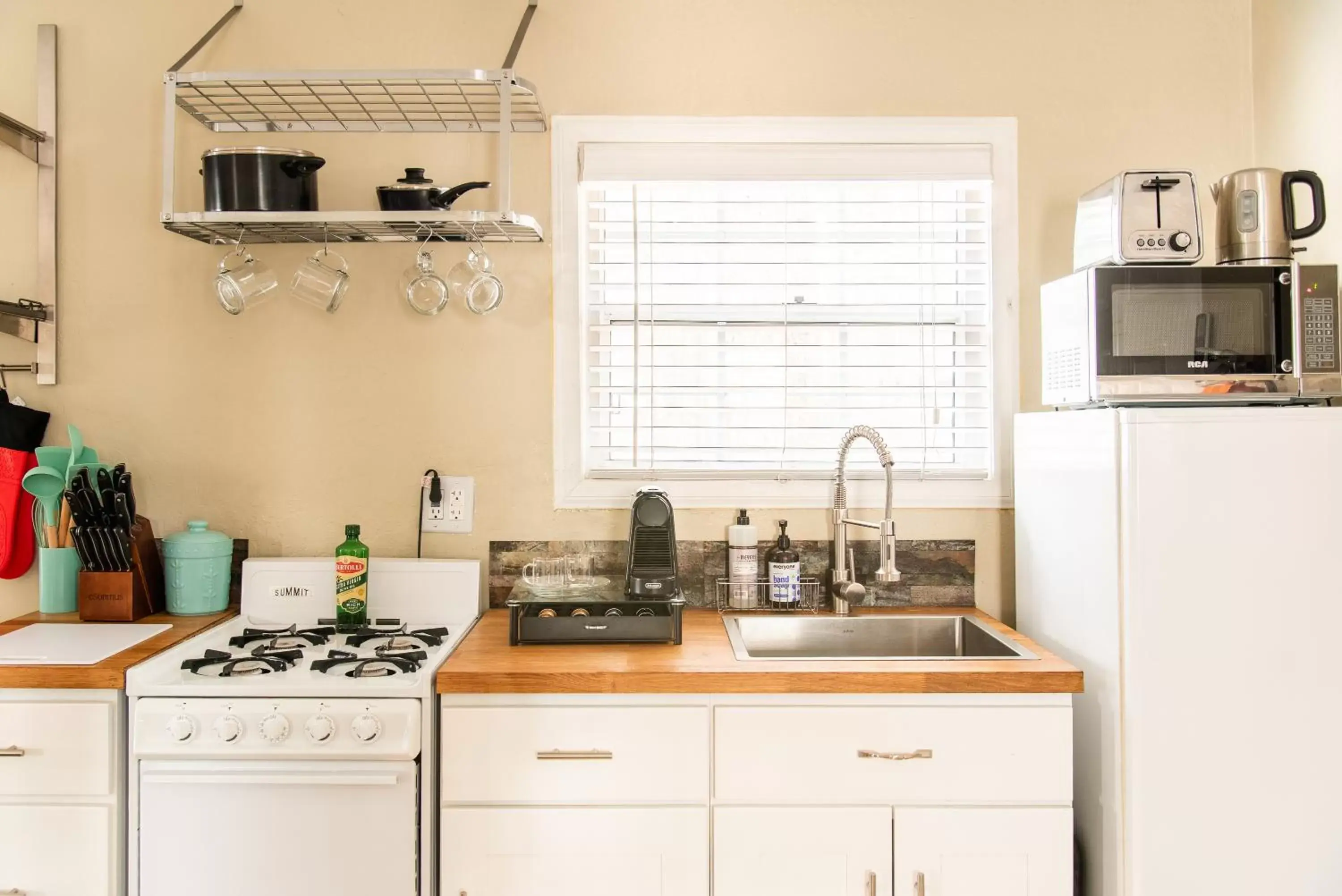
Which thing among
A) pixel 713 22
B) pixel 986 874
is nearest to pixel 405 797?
pixel 986 874

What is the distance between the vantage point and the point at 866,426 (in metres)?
2.12

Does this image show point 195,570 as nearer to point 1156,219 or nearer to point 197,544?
point 197,544

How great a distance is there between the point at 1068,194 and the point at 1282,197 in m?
0.54

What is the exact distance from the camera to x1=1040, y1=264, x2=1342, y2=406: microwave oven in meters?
1.75

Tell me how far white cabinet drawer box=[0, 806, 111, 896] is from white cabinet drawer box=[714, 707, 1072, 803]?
48.2 inches

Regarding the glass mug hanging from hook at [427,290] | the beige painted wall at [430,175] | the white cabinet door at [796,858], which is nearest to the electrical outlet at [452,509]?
the beige painted wall at [430,175]

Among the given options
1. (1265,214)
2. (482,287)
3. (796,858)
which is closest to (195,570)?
(482,287)

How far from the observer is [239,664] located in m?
1.74

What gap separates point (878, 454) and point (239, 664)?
1.58 metres

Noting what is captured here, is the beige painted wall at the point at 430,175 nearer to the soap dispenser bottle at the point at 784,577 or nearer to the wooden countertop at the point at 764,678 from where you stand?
the soap dispenser bottle at the point at 784,577

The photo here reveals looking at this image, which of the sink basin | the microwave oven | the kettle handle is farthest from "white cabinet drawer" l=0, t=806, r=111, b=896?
the kettle handle

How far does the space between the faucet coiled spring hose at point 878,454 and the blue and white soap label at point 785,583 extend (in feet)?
0.65

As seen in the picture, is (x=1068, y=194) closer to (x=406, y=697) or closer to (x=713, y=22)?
(x=713, y=22)

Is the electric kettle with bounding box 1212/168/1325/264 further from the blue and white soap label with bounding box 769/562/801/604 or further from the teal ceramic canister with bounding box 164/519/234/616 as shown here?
the teal ceramic canister with bounding box 164/519/234/616
